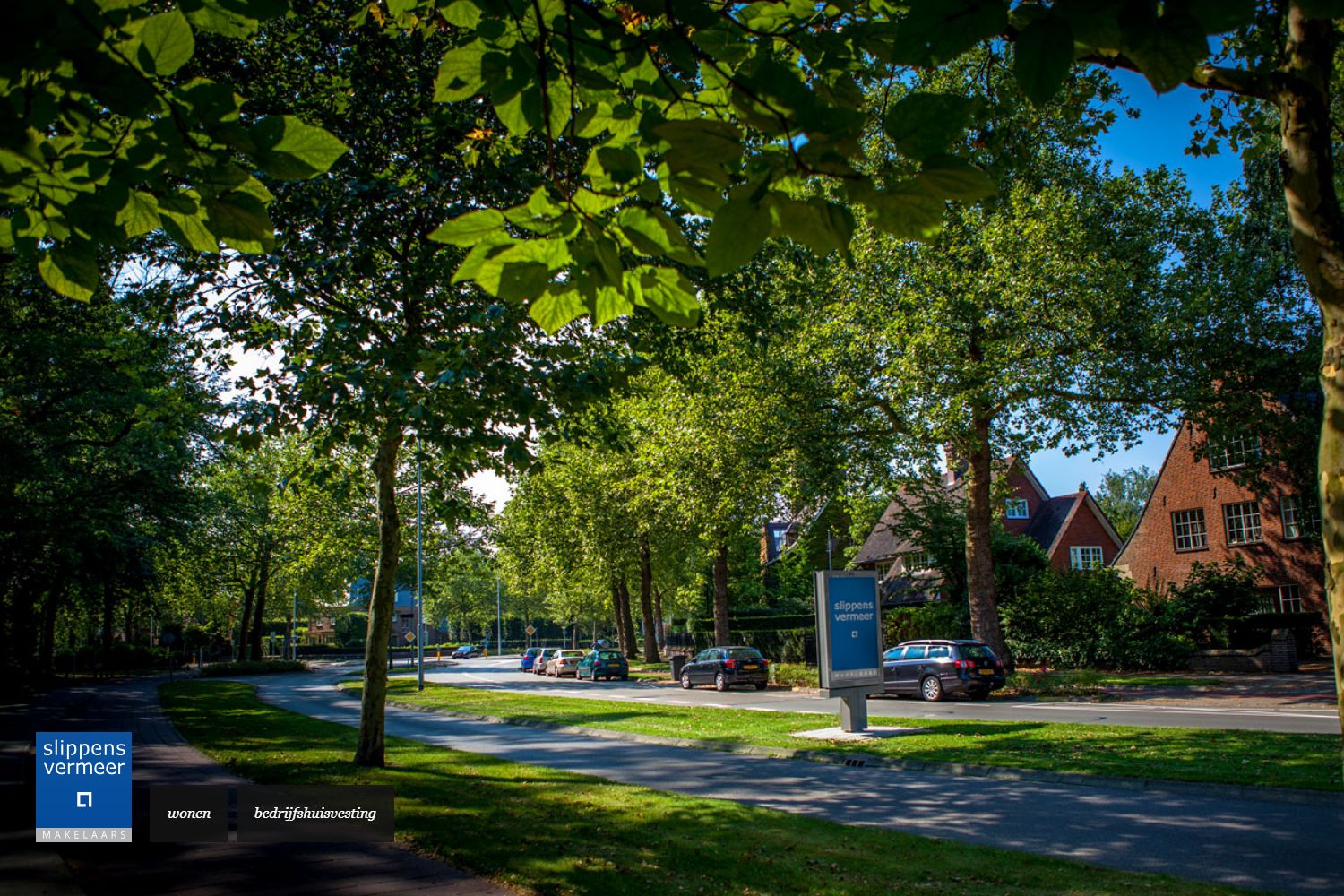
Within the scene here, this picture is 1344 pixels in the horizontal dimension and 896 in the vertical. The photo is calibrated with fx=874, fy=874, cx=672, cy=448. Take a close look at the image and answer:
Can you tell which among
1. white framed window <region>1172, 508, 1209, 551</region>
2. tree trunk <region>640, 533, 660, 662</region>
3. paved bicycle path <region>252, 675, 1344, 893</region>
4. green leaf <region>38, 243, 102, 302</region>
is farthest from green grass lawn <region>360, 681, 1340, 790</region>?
tree trunk <region>640, 533, 660, 662</region>

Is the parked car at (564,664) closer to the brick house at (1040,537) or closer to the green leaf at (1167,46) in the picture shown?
the brick house at (1040,537)

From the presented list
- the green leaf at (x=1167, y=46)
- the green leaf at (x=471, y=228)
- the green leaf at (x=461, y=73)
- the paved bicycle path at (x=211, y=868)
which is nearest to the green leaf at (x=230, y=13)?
the green leaf at (x=461, y=73)

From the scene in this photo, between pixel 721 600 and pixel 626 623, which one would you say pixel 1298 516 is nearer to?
→ pixel 721 600

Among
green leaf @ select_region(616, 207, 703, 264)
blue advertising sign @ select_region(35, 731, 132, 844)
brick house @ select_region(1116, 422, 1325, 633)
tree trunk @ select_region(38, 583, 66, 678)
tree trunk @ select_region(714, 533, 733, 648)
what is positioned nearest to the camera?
green leaf @ select_region(616, 207, 703, 264)

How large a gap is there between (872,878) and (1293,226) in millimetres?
4801

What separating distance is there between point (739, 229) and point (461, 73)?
1.18 meters

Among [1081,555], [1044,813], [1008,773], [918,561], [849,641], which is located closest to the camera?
[1044,813]

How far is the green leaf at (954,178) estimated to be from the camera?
2096mm

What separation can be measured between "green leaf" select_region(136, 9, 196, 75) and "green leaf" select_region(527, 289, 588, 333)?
49.3 inches

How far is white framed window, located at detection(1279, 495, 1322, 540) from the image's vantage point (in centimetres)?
2868

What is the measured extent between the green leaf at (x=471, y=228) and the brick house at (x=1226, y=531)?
2881 centimetres

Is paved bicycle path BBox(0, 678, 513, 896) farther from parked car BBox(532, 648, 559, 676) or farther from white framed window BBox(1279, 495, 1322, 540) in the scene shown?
parked car BBox(532, 648, 559, 676)

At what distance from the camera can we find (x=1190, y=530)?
3591cm

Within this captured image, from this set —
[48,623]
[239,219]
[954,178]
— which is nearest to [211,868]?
[239,219]
